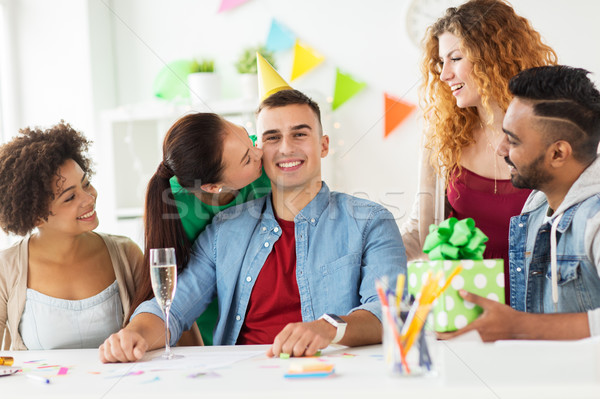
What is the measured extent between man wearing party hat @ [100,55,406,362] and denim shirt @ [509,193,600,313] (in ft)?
0.87

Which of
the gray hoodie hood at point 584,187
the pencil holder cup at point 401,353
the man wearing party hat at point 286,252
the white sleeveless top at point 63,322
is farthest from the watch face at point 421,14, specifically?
the pencil holder cup at point 401,353

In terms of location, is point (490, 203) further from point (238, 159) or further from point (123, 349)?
point (123, 349)

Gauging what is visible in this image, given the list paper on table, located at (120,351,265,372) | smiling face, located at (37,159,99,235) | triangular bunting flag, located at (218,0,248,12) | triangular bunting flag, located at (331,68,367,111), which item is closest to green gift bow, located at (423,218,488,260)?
paper on table, located at (120,351,265,372)

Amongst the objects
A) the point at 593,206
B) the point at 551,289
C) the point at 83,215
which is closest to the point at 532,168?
the point at 593,206

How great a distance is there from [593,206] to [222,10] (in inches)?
94.2

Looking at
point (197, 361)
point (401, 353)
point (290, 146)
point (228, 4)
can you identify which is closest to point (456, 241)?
point (401, 353)

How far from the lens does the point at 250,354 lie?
43.6 inches

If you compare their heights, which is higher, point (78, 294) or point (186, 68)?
point (186, 68)

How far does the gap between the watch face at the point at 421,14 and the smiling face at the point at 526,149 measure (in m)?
1.64

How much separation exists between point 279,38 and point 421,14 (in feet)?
2.25

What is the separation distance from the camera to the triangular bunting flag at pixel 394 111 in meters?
2.88

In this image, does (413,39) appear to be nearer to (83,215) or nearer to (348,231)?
(348,231)

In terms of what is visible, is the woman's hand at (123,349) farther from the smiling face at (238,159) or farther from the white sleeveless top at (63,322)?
the smiling face at (238,159)

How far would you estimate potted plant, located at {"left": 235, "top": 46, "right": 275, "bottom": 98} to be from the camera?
9.17 feet
